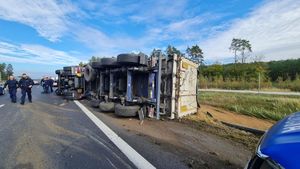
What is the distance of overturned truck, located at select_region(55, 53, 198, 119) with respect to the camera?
8883 mm

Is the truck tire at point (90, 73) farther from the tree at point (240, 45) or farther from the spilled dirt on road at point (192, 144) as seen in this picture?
the tree at point (240, 45)

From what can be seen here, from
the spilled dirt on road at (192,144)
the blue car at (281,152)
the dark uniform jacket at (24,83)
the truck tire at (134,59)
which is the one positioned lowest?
the spilled dirt on road at (192,144)

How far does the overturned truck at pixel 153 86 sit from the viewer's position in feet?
29.1

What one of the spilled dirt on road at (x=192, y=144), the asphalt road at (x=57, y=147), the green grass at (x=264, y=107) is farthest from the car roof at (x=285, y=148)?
the green grass at (x=264, y=107)

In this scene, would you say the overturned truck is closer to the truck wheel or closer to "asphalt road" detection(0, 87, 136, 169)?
the truck wheel

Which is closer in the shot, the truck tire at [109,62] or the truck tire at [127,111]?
the truck tire at [127,111]

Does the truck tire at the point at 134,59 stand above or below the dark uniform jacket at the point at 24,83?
above

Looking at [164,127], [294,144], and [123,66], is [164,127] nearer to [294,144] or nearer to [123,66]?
[123,66]

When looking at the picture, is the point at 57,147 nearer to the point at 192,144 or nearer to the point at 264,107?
the point at 192,144

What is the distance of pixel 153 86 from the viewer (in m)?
9.22

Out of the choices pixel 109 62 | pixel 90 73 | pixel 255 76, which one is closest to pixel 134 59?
pixel 109 62

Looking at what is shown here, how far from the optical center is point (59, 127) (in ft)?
23.4

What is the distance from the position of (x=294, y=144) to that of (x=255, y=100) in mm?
15949

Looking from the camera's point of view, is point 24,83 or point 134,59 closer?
point 134,59
